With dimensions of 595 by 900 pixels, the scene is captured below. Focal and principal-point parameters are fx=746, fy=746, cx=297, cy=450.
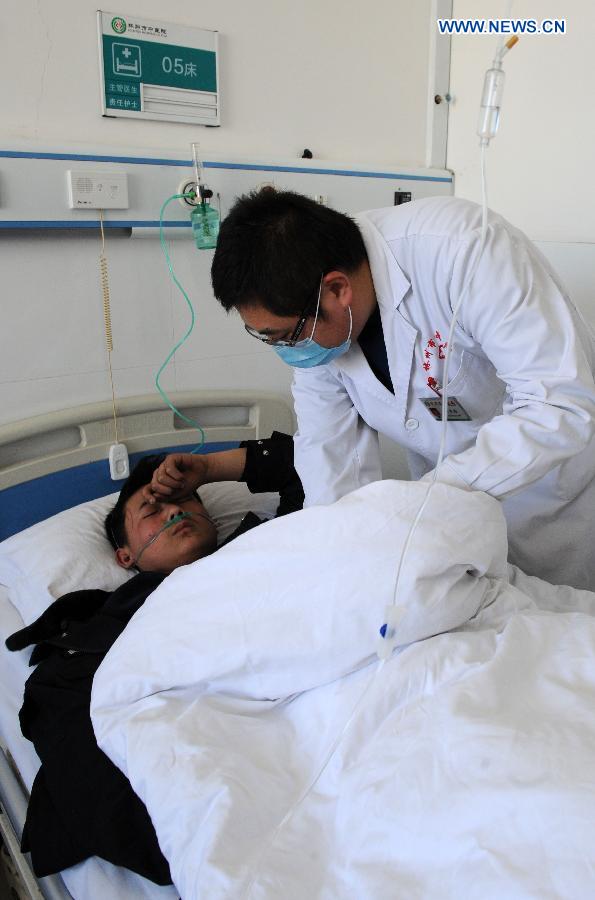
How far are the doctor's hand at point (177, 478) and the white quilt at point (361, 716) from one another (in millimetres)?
570

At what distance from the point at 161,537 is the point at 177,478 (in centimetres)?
15

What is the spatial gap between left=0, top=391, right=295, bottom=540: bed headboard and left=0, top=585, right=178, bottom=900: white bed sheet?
0.27 meters

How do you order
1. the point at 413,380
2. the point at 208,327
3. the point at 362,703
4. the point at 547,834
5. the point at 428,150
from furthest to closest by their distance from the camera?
the point at 428,150
the point at 208,327
the point at 413,380
the point at 362,703
the point at 547,834

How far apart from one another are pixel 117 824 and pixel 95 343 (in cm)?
140

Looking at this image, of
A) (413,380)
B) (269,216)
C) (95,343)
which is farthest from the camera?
(95,343)

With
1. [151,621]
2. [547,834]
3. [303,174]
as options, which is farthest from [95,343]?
[547,834]

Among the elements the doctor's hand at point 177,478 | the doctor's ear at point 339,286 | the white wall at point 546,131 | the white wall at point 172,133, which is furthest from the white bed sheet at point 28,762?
the white wall at point 546,131

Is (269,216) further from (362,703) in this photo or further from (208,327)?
(208,327)

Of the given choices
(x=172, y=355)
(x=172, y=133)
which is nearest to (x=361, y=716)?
(x=172, y=355)

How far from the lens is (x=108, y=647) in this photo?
1.46m

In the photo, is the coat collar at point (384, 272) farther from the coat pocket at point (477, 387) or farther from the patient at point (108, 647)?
the patient at point (108, 647)

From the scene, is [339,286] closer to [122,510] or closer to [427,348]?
[427,348]

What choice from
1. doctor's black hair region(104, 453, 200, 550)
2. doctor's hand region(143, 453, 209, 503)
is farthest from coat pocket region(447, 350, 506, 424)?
doctor's black hair region(104, 453, 200, 550)

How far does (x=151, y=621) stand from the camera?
1240mm
